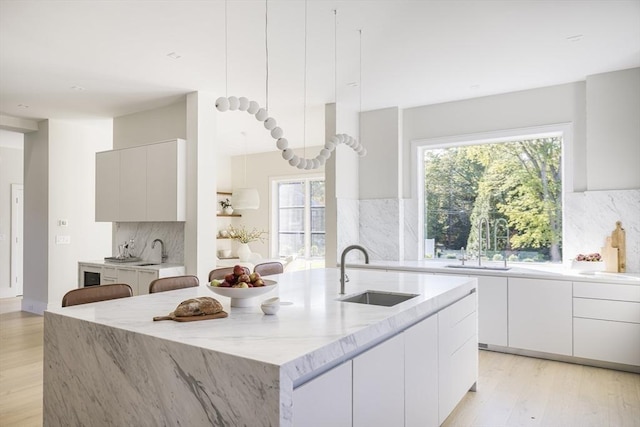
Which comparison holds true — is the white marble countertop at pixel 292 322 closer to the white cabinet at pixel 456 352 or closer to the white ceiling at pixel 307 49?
the white cabinet at pixel 456 352

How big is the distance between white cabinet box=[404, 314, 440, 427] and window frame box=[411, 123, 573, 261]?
2.86 metres

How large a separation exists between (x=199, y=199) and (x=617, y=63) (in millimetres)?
4292

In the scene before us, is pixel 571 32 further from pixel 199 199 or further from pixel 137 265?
pixel 137 265

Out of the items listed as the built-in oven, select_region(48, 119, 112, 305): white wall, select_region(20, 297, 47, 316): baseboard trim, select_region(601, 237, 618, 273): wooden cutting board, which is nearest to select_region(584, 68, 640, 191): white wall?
select_region(601, 237, 618, 273): wooden cutting board

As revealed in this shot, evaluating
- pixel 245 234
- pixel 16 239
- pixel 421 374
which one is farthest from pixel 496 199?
pixel 16 239

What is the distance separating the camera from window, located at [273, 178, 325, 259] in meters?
8.18

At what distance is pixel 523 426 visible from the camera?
109 inches

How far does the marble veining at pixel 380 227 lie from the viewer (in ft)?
17.5

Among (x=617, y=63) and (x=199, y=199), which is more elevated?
(x=617, y=63)

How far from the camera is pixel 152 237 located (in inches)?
213

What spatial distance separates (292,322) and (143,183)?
383 centimetres

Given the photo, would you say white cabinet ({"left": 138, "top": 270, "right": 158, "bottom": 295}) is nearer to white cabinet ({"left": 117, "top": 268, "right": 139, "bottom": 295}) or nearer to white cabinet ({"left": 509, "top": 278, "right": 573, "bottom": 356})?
white cabinet ({"left": 117, "top": 268, "right": 139, "bottom": 295})

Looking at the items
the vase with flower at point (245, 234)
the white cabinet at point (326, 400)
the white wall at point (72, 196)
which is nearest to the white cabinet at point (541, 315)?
the white cabinet at point (326, 400)

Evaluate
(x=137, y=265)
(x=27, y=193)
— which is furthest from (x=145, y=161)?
(x=27, y=193)
